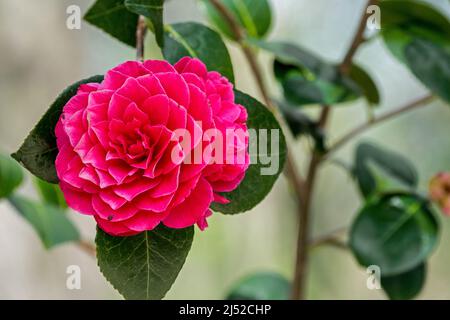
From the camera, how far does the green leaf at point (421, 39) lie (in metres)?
0.81

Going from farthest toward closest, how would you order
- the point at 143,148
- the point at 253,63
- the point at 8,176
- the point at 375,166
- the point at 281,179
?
the point at 281,179 → the point at 375,166 → the point at 253,63 → the point at 8,176 → the point at 143,148

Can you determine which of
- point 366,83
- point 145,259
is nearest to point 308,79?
point 366,83

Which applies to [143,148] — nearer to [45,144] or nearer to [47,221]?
[45,144]

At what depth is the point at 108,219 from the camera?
39 cm

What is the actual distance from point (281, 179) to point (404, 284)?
121 cm

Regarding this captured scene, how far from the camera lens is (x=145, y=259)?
44 centimetres

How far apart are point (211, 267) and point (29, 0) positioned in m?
1.13

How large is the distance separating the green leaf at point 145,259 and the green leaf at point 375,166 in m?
0.62

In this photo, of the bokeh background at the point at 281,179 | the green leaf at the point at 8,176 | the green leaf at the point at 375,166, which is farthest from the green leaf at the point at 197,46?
the bokeh background at the point at 281,179

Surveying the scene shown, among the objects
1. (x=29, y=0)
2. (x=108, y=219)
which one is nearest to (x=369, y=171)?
(x=108, y=219)

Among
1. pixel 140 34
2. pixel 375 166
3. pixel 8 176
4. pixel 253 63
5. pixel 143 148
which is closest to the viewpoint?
pixel 143 148

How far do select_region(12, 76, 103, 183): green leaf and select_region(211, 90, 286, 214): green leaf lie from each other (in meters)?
0.13

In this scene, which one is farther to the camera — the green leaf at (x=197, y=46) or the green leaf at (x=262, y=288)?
the green leaf at (x=262, y=288)

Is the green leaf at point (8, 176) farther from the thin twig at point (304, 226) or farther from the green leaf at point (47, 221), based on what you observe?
Result: the thin twig at point (304, 226)
